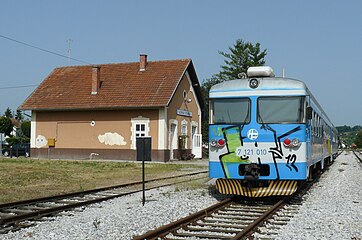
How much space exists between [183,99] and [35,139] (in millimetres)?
11353

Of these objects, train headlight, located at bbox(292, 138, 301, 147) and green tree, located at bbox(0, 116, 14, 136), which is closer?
train headlight, located at bbox(292, 138, 301, 147)

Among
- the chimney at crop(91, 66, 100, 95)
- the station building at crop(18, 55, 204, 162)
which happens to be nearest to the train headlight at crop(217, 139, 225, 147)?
the station building at crop(18, 55, 204, 162)

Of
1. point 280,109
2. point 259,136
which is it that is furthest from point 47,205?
point 280,109

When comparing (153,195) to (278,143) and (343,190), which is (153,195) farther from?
(343,190)

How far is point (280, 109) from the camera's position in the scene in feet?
38.1

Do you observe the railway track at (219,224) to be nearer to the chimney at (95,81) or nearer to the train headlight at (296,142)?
the train headlight at (296,142)

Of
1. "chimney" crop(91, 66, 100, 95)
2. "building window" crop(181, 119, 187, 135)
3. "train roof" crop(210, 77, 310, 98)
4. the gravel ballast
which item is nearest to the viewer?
the gravel ballast

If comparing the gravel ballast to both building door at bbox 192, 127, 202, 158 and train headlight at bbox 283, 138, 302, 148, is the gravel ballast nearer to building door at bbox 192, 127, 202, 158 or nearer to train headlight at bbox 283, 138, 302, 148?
train headlight at bbox 283, 138, 302, 148

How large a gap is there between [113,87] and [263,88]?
24.8 metres

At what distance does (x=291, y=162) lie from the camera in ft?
37.2

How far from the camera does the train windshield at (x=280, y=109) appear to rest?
11.5 metres

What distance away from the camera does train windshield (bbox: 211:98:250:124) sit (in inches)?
467

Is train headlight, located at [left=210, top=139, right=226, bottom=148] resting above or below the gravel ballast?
above

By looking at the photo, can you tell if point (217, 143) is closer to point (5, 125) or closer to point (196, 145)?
point (196, 145)
